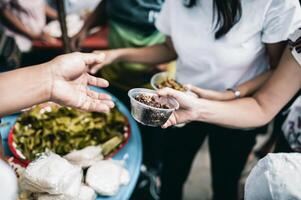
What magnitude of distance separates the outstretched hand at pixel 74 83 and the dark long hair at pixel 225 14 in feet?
2.24

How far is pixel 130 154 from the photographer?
6.21 feet

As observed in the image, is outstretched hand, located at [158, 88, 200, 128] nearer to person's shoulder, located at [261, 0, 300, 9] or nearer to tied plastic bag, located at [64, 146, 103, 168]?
tied plastic bag, located at [64, 146, 103, 168]

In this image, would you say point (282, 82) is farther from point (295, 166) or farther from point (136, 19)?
point (136, 19)

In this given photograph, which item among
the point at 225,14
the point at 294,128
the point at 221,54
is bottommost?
the point at 294,128

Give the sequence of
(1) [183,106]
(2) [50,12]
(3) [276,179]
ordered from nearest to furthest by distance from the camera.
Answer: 1. (3) [276,179]
2. (1) [183,106]
3. (2) [50,12]

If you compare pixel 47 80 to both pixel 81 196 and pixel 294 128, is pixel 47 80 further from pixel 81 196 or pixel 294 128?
pixel 294 128

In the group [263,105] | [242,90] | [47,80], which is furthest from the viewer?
[242,90]

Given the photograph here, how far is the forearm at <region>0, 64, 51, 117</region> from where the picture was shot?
136 cm

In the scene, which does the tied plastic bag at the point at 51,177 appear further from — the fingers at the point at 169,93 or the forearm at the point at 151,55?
the forearm at the point at 151,55

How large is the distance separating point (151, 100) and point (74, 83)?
0.41 meters

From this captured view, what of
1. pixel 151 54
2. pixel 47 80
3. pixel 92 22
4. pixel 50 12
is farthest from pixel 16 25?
pixel 47 80

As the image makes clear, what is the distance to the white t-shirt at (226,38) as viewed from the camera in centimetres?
164

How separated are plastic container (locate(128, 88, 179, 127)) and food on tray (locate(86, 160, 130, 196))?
0.30 metres

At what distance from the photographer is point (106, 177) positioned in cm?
162
